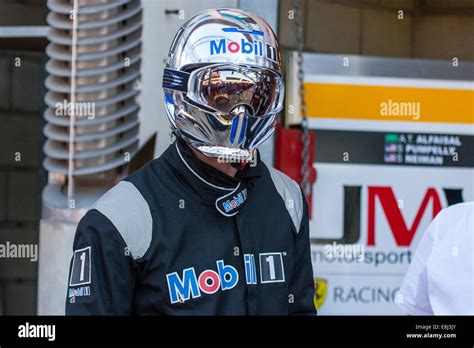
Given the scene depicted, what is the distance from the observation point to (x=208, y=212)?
160cm

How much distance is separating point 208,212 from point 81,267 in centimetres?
24

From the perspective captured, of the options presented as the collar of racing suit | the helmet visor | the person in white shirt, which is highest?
the helmet visor

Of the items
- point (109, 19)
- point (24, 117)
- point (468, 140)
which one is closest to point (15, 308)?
point (24, 117)

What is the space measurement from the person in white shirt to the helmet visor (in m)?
0.43

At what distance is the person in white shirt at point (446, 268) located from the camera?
1.74m

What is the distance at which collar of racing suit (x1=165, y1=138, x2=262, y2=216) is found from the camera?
1.60m

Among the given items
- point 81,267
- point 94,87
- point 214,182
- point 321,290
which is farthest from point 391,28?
point 81,267

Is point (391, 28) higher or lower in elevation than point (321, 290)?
higher

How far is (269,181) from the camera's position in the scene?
1713 millimetres

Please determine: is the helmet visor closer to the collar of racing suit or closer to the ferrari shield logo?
the collar of racing suit

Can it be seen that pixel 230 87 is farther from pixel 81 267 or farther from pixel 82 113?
pixel 82 113

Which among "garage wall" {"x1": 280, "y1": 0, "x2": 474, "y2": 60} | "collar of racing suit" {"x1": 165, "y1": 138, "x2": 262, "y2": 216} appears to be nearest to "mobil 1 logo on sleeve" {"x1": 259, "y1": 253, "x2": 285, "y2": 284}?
"collar of racing suit" {"x1": 165, "y1": 138, "x2": 262, "y2": 216}

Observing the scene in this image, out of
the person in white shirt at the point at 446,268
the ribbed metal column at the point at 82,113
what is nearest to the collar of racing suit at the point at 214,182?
the person in white shirt at the point at 446,268
